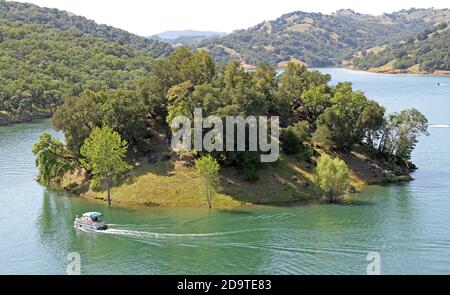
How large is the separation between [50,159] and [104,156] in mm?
11980

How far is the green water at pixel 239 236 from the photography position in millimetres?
57281

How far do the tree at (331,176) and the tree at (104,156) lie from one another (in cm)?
2737

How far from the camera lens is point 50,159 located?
85.2 meters

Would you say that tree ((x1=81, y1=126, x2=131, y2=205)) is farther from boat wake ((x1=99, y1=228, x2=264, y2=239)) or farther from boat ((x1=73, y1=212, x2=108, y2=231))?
boat wake ((x1=99, y1=228, x2=264, y2=239))

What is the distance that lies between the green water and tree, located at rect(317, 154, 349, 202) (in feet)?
10.3

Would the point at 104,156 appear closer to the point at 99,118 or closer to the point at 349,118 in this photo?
the point at 99,118

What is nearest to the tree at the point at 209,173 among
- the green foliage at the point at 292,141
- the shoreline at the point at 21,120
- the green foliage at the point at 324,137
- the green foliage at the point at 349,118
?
the green foliage at the point at 292,141

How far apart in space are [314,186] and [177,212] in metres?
21.3

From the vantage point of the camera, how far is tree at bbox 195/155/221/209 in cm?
7569

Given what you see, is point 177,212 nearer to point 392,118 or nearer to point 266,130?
point 266,130

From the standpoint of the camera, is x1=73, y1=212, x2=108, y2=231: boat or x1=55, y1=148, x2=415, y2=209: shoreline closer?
x1=73, y1=212, x2=108, y2=231: boat

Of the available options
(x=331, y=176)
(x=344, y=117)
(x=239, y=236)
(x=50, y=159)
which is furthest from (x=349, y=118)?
(x=50, y=159)

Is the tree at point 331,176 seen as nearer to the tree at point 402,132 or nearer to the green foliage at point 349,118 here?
the green foliage at point 349,118

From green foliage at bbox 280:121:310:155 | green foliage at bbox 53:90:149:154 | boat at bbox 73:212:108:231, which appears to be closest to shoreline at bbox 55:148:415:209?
green foliage at bbox 280:121:310:155
